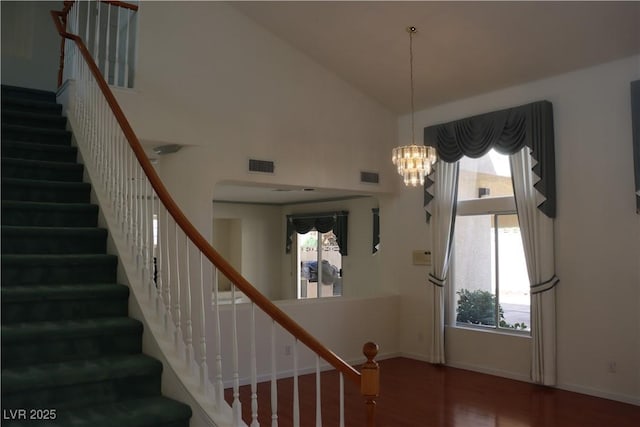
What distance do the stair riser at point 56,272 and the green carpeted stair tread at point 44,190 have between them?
894mm

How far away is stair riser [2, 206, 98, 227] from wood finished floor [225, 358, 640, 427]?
2.30m

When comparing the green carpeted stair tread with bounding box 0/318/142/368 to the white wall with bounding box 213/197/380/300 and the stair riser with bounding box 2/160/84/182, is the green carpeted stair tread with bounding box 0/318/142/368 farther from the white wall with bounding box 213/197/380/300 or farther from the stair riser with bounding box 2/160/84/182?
the white wall with bounding box 213/197/380/300

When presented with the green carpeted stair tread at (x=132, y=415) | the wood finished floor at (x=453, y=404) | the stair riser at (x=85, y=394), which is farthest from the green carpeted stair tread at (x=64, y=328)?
the wood finished floor at (x=453, y=404)

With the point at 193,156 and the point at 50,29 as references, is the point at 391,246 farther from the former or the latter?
the point at 50,29

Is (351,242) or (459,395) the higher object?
(351,242)

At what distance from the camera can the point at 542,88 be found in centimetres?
629

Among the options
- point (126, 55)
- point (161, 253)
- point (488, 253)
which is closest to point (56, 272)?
point (161, 253)

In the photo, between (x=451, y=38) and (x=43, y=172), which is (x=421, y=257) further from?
(x=43, y=172)

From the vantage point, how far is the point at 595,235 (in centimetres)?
577

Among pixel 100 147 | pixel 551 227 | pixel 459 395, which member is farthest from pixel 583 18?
pixel 100 147

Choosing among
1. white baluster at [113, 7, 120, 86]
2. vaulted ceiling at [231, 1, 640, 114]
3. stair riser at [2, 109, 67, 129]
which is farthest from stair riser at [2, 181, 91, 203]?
vaulted ceiling at [231, 1, 640, 114]

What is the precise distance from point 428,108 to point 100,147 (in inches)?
190

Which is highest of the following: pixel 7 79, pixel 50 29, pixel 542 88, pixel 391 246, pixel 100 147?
pixel 50 29

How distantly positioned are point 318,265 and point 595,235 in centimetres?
709
